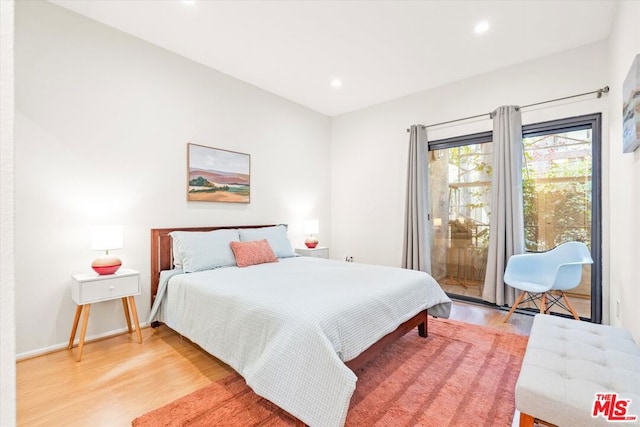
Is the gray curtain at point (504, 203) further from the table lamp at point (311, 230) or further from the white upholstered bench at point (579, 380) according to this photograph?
the table lamp at point (311, 230)

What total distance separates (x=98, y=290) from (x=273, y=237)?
1833 mm

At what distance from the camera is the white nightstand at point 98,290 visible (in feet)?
7.81

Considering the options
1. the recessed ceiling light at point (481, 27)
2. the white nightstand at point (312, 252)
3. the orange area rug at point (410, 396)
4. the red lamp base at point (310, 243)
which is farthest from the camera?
the red lamp base at point (310, 243)

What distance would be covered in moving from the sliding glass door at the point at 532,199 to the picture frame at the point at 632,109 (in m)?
1.29

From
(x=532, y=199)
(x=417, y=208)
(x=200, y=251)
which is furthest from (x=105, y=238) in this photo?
(x=532, y=199)

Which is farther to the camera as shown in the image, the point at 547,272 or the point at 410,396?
the point at 547,272

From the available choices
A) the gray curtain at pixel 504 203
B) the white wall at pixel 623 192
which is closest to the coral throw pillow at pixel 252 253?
the gray curtain at pixel 504 203

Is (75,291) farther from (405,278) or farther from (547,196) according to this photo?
(547,196)

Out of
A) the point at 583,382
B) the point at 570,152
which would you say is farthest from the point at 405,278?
the point at 570,152

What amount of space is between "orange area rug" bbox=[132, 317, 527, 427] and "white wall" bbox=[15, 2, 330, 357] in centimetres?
162

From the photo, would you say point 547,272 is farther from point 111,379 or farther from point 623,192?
point 111,379

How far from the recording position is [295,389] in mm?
1522

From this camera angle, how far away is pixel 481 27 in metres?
2.82

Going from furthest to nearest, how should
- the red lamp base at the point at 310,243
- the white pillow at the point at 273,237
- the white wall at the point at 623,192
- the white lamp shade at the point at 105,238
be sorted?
the red lamp base at the point at 310,243 → the white pillow at the point at 273,237 → the white lamp shade at the point at 105,238 → the white wall at the point at 623,192
